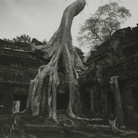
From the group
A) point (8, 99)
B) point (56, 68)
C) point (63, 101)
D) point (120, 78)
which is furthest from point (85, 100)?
point (8, 99)

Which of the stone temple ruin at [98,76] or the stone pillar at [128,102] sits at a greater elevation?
the stone temple ruin at [98,76]

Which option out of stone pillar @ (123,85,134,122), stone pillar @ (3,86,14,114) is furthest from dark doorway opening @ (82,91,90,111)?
stone pillar @ (3,86,14,114)

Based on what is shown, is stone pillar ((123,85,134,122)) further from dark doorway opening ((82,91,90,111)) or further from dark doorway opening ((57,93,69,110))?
dark doorway opening ((57,93,69,110))

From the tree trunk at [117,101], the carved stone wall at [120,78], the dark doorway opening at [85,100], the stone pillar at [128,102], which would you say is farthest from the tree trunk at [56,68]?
the dark doorway opening at [85,100]

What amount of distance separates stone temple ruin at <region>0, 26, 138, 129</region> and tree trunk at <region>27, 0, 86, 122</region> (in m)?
1.26

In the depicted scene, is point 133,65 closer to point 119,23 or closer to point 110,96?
point 110,96

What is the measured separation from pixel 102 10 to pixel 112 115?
52.8 ft

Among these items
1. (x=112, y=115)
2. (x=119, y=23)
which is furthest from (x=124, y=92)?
(x=119, y=23)

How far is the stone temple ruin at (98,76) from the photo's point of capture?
6395 mm

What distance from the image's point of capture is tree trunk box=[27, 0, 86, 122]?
497 centimetres

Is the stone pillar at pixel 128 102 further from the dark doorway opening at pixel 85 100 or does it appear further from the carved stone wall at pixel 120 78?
the dark doorway opening at pixel 85 100

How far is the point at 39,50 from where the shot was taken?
6.23 metres

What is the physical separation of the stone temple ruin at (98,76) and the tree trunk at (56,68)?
126cm

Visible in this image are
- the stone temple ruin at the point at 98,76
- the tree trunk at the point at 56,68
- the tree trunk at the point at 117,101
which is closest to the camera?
the tree trunk at the point at 56,68
